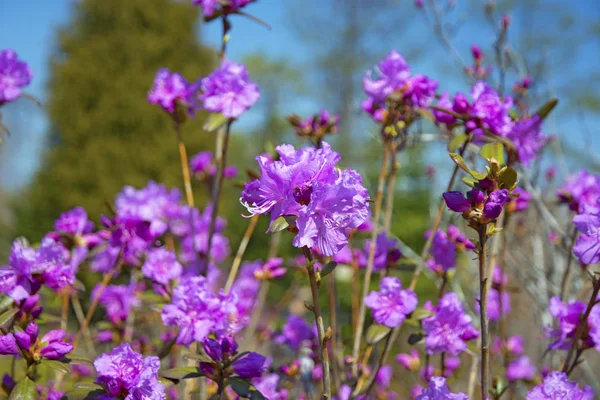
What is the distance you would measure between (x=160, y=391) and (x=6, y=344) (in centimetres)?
34

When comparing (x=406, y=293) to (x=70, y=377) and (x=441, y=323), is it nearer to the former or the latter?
(x=441, y=323)

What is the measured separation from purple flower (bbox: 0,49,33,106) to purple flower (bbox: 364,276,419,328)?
126 centimetres

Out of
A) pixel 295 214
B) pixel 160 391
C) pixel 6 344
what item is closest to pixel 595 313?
pixel 295 214

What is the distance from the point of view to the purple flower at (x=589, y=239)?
1.22 metres

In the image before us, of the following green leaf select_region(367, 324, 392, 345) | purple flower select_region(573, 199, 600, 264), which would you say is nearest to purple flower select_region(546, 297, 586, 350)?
purple flower select_region(573, 199, 600, 264)

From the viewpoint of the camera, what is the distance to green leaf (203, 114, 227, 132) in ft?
5.58

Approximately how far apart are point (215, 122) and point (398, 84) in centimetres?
60

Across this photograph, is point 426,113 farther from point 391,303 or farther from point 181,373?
point 181,373

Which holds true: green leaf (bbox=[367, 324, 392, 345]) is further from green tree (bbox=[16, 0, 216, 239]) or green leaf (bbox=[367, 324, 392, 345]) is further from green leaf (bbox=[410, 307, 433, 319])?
green tree (bbox=[16, 0, 216, 239])

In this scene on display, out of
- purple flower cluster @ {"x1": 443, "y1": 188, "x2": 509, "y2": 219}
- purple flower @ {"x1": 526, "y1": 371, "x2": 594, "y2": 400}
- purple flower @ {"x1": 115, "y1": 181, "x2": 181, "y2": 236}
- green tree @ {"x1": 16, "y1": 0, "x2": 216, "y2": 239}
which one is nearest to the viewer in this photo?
purple flower cluster @ {"x1": 443, "y1": 188, "x2": 509, "y2": 219}

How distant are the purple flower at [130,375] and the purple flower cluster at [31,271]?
1.04 feet

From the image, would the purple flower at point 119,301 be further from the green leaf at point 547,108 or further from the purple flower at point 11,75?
the green leaf at point 547,108

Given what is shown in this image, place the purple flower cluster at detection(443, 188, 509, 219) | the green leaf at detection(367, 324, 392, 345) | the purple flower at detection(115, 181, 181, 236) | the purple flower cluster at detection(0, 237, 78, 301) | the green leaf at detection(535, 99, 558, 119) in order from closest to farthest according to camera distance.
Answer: the purple flower cluster at detection(443, 188, 509, 219)
the purple flower cluster at detection(0, 237, 78, 301)
the green leaf at detection(367, 324, 392, 345)
the green leaf at detection(535, 99, 558, 119)
the purple flower at detection(115, 181, 181, 236)

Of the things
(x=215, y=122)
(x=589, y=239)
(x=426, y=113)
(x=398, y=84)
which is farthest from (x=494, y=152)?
(x=215, y=122)
